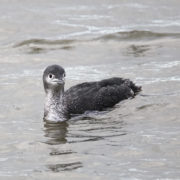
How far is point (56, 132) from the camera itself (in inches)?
531

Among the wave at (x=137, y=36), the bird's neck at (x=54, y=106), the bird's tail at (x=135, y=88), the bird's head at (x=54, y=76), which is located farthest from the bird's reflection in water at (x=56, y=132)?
the wave at (x=137, y=36)

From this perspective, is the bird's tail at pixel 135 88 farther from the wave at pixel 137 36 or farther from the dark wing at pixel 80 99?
the wave at pixel 137 36

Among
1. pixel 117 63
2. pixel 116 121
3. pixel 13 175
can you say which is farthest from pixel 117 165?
pixel 117 63

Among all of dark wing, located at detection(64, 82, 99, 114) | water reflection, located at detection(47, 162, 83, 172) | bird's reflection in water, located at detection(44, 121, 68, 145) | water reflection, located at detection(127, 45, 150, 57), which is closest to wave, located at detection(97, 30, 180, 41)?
water reflection, located at detection(127, 45, 150, 57)

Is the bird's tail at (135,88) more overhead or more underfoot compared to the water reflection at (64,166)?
more overhead

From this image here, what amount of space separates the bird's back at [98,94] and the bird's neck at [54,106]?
6.3 inches

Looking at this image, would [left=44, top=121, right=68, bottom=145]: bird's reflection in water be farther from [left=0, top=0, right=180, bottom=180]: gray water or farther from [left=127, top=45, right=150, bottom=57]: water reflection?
[left=127, top=45, right=150, bottom=57]: water reflection

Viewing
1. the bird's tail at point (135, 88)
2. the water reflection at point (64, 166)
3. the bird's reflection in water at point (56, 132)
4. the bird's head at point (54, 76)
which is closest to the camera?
the water reflection at point (64, 166)

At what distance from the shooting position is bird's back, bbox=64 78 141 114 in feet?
47.6

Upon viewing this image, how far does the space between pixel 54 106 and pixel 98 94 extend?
3.23 ft

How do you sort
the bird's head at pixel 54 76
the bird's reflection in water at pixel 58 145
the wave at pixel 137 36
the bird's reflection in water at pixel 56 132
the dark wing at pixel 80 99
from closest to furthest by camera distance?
the bird's reflection in water at pixel 58 145 → the bird's reflection in water at pixel 56 132 → the bird's head at pixel 54 76 → the dark wing at pixel 80 99 → the wave at pixel 137 36

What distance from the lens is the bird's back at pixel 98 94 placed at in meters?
14.5

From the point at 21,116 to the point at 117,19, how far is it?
7.34 meters

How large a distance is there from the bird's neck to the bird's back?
159 millimetres
